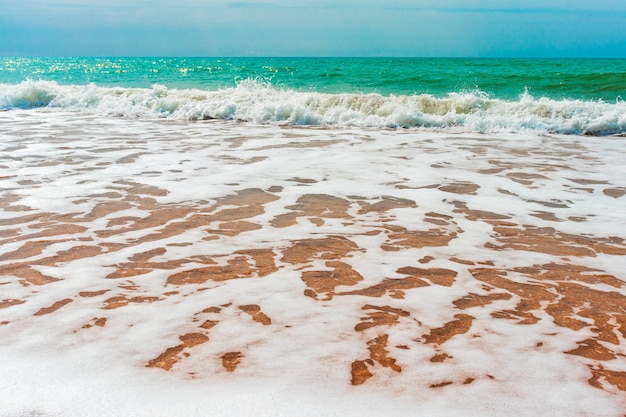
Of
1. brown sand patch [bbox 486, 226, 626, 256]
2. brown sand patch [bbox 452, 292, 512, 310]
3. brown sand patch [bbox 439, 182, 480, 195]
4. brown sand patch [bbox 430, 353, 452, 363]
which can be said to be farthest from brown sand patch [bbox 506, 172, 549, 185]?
brown sand patch [bbox 430, 353, 452, 363]

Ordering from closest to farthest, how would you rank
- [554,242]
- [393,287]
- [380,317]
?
[380,317], [393,287], [554,242]

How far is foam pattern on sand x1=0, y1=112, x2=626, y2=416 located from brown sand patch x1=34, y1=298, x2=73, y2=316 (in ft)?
0.04

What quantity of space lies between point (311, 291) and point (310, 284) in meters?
0.11

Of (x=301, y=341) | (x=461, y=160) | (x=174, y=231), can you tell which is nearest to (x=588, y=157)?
(x=461, y=160)

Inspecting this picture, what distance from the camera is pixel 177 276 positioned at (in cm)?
365

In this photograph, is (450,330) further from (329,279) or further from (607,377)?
(329,279)

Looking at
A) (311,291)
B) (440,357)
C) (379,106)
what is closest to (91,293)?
(311,291)

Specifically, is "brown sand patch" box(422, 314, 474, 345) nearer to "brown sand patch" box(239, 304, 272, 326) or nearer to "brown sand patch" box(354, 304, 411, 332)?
"brown sand patch" box(354, 304, 411, 332)

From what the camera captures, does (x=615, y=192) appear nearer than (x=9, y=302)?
No

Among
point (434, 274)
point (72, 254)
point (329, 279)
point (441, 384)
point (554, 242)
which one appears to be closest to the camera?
point (441, 384)

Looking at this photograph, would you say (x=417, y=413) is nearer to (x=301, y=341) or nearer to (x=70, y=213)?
(x=301, y=341)

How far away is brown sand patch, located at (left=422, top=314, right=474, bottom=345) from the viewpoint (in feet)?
9.29

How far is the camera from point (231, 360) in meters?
2.59

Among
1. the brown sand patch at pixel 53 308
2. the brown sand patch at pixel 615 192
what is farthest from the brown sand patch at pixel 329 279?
the brown sand patch at pixel 615 192
